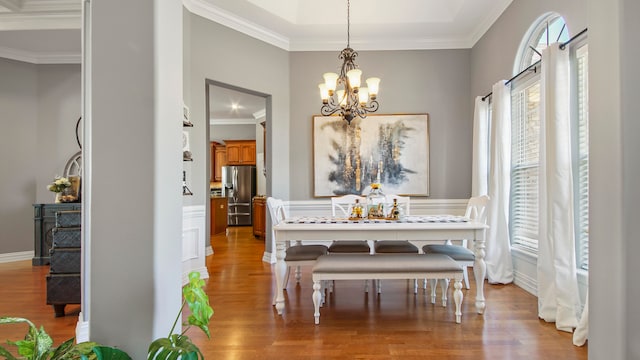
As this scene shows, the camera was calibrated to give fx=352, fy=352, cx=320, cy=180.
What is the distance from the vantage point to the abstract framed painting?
5.11 metres

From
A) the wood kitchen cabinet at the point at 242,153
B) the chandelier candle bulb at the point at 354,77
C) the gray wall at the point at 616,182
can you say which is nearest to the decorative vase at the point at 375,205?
the chandelier candle bulb at the point at 354,77

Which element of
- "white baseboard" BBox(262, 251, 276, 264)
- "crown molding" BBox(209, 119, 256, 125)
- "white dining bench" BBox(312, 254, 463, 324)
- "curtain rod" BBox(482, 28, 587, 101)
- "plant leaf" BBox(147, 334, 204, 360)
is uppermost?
"crown molding" BBox(209, 119, 256, 125)

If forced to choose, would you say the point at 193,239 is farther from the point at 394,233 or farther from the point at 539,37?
the point at 539,37

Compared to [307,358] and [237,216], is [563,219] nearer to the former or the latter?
[307,358]

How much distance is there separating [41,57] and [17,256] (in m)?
2.98

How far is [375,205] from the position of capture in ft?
11.4

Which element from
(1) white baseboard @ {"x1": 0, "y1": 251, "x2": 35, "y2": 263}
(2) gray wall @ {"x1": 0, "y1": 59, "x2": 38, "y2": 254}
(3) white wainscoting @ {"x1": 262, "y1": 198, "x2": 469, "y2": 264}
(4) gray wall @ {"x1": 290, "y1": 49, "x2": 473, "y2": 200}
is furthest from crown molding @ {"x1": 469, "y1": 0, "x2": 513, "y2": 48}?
(1) white baseboard @ {"x1": 0, "y1": 251, "x2": 35, "y2": 263}

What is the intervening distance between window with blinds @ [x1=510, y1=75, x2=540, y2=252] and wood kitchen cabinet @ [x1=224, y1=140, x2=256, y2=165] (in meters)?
6.86

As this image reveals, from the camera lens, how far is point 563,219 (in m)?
2.71

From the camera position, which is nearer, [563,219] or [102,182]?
[102,182]

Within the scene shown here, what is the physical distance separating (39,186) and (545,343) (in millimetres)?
6514

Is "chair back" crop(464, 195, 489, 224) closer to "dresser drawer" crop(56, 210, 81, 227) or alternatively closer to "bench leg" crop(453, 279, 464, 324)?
"bench leg" crop(453, 279, 464, 324)

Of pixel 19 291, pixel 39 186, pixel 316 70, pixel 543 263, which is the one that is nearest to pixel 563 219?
pixel 543 263

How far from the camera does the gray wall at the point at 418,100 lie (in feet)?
16.7
